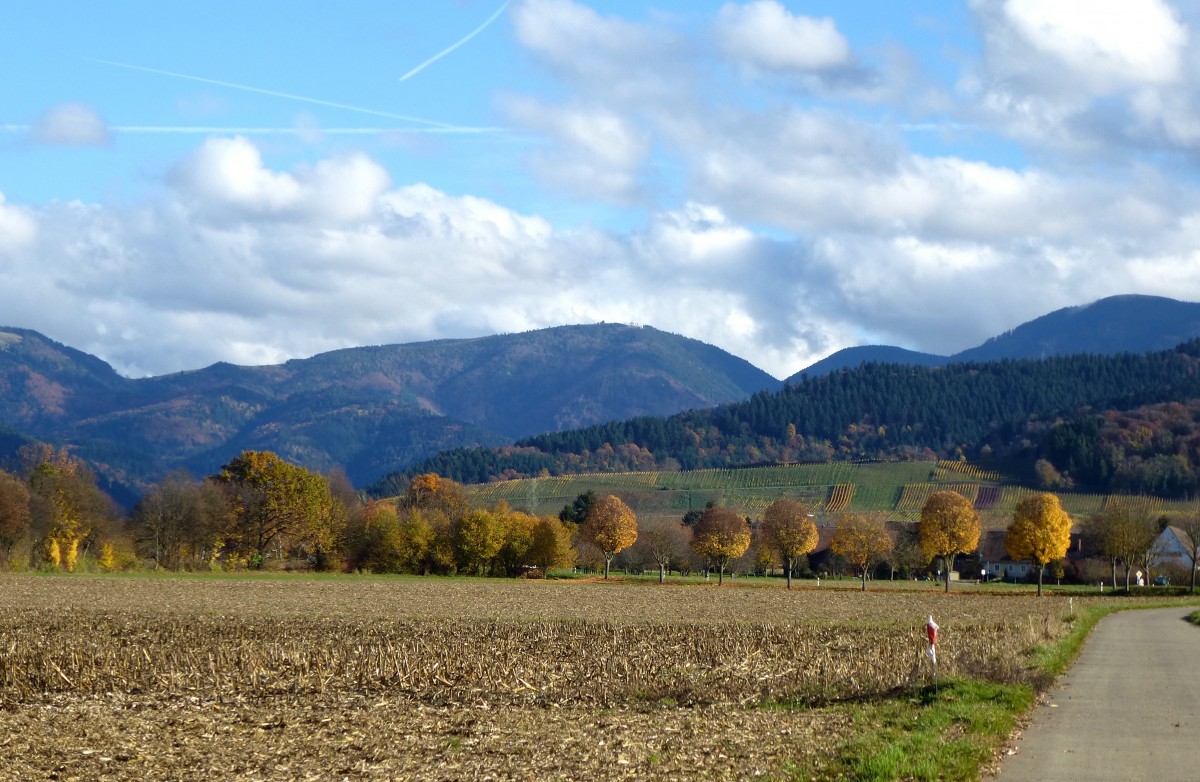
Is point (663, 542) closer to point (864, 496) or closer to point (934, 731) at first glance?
point (864, 496)

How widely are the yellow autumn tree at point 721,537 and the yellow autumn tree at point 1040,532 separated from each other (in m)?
22.5

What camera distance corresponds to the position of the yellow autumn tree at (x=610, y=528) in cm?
11244

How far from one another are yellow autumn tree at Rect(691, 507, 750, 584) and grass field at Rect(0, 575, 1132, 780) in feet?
201

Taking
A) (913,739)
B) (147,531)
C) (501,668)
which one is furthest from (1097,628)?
(147,531)

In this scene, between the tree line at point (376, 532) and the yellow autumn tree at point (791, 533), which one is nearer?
the tree line at point (376, 532)

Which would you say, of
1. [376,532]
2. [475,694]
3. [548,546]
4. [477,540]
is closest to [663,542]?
[548,546]

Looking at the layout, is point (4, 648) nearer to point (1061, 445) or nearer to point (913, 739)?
point (913, 739)

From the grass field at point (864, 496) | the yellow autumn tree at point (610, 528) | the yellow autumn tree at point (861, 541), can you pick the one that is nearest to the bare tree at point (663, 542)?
the yellow autumn tree at point (610, 528)

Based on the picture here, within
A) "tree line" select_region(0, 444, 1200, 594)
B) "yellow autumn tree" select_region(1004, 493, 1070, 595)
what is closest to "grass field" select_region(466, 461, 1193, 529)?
"tree line" select_region(0, 444, 1200, 594)

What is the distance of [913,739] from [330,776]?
8420 millimetres

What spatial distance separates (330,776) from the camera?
16.5 metres

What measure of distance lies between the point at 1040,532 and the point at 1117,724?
265ft

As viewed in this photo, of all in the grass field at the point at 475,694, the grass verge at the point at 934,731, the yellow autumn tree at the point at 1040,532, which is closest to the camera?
the grass verge at the point at 934,731

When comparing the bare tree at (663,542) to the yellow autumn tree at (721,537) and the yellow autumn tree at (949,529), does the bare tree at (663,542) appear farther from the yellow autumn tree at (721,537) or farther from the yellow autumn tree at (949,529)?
the yellow autumn tree at (949,529)
